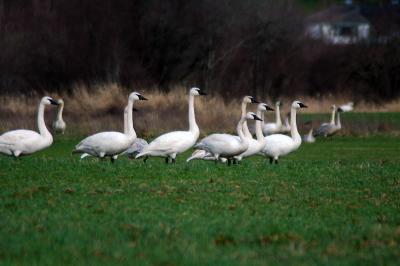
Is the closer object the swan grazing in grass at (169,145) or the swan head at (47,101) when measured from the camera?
the swan grazing in grass at (169,145)

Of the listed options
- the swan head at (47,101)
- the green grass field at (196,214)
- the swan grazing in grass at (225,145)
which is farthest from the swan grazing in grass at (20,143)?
the swan head at (47,101)

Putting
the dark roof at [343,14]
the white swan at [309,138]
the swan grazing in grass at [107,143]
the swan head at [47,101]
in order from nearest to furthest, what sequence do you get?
the swan grazing in grass at [107,143] → the swan head at [47,101] → the white swan at [309,138] → the dark roof at [343,14]

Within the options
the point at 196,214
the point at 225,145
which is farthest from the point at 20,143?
the point at 196,214

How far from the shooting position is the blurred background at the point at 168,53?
159 ft

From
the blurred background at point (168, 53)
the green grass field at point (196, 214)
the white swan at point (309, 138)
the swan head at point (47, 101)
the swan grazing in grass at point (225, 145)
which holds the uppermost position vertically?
the blurred background at point (168, 53)

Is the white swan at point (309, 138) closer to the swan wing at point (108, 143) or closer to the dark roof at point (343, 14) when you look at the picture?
the swan wing at point (108, 143)

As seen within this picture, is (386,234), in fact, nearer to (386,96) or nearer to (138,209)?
(138,209)

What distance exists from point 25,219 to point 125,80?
38.3m

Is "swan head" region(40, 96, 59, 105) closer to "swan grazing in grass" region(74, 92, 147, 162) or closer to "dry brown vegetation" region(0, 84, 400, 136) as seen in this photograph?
"swan grazing in grass" region(74, 92, 147, 162)

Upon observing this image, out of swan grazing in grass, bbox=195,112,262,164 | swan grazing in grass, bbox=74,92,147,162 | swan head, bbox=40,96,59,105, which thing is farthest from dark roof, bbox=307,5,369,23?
swan grazing in grass, bbox=74,92,147,162

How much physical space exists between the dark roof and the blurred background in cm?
3996

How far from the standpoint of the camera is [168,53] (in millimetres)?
51156

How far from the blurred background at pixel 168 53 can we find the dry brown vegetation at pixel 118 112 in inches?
8.9

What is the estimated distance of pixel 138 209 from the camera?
1121 cm
